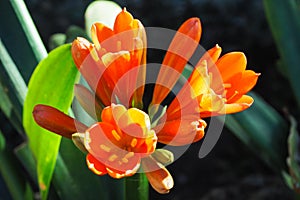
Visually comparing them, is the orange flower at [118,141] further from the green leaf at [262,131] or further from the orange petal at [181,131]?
the green leaf at [262,131]

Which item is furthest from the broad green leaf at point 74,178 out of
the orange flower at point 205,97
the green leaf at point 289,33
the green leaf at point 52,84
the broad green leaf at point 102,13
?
the green leaf at point 289,33

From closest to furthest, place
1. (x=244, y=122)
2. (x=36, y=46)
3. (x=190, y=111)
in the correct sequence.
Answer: (x=190, y=111) < (x=36, y=46) < (x=244, y=122)

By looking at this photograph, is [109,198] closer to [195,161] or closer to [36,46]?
[36,46]

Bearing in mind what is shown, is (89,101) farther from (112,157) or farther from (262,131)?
Answer: (262,131)

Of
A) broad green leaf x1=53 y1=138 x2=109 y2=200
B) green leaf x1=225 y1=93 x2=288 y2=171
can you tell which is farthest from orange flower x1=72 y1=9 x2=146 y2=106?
green leaf x1=225 y1=93 x2=288 y2=171

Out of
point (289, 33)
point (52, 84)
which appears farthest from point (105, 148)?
point (289, 33)

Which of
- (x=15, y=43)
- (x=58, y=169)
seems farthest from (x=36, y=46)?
(x=58, y=169)
